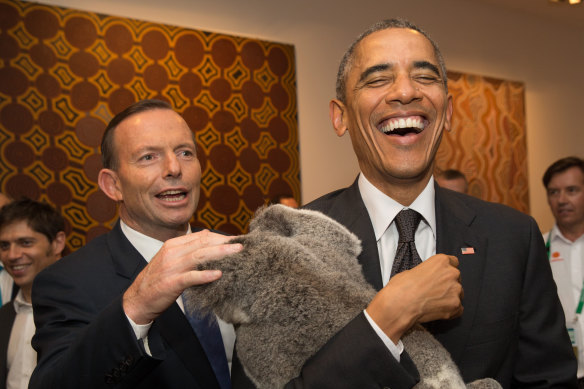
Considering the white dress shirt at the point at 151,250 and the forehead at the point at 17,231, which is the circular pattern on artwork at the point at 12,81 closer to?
the forehead at the point at 17,231

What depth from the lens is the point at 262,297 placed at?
984 mm

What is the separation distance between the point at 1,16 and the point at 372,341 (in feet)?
11.3

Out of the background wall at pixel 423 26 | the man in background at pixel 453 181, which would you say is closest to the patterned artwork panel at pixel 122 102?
the background wall at pixel 423 26

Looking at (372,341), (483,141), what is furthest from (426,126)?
(483,141)

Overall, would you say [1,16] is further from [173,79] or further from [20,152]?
[173,79]

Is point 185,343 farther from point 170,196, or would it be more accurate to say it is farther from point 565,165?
point 565,165

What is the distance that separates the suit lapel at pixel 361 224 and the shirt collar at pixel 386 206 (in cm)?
2

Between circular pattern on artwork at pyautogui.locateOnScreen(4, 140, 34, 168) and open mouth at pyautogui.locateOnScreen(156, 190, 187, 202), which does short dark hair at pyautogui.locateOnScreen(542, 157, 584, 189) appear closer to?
open mouth at pyautogui.locateOnScreen(156, 190, 187, 202)

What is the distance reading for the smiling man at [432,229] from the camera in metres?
1.34

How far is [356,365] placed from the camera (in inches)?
40.1

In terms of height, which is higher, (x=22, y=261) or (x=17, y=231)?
(x=17, y=231)

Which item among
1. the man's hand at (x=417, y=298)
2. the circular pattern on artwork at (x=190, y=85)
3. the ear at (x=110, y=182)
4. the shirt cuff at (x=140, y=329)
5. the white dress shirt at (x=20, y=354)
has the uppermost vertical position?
the circular pattern on artwork at (x=190, y=85)

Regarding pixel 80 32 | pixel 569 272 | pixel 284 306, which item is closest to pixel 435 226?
pixel 284 306

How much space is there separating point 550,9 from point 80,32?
17.9 ft
